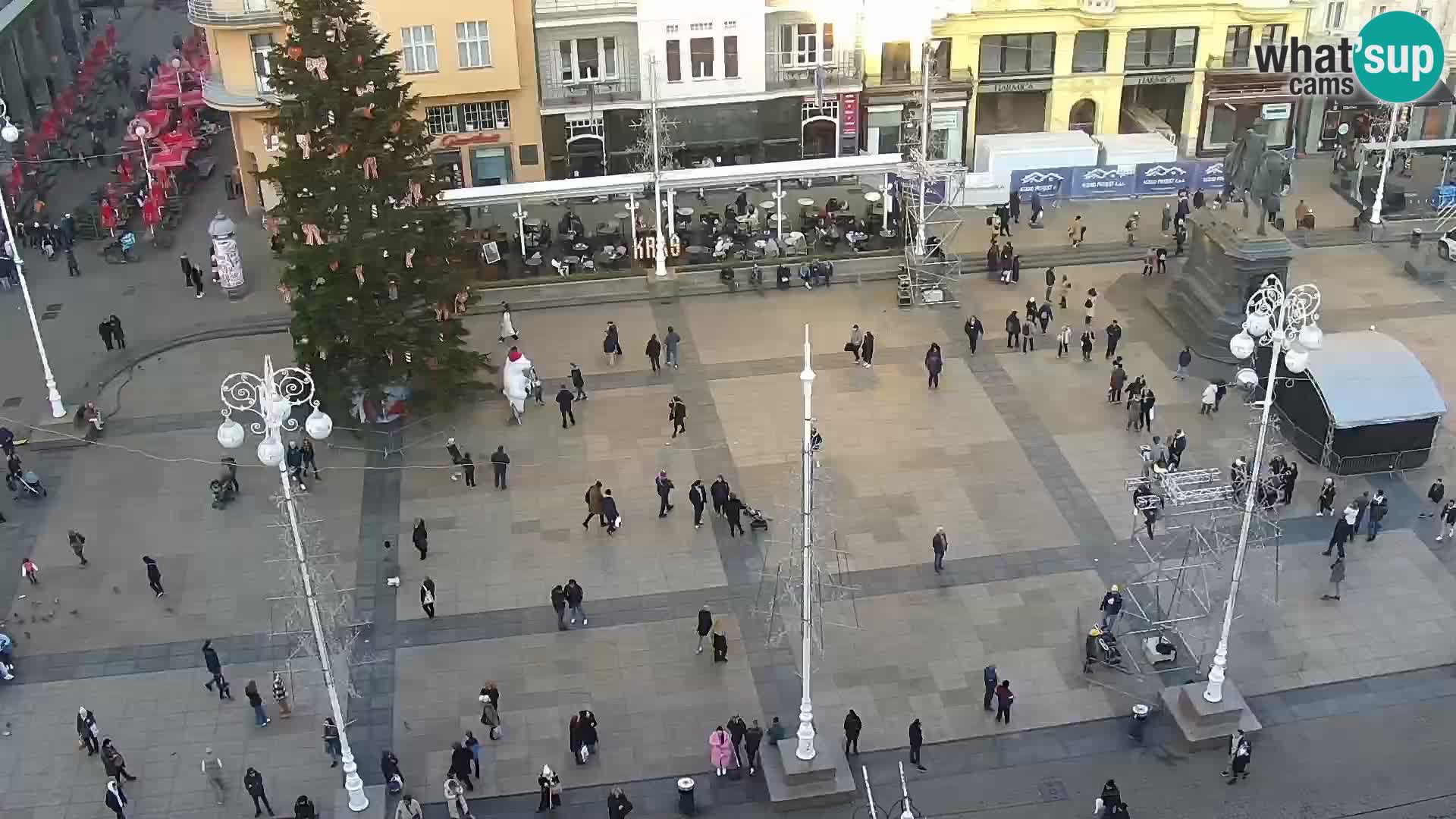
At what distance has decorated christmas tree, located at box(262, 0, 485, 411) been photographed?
109ft

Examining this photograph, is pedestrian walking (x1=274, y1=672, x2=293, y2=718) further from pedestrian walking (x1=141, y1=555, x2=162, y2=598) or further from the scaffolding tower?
the scaffolding tower

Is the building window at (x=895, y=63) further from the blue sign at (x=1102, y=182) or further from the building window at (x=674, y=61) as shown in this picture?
the building window at (x=674, y=61)

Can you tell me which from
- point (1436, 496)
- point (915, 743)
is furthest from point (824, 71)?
point (915, 743)

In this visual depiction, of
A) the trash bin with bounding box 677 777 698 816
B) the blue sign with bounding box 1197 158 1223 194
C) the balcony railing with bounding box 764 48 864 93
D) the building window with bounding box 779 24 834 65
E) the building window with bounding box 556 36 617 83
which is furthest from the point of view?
the balcony railing with bounding box 764 48 864 93

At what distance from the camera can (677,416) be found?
3553cm

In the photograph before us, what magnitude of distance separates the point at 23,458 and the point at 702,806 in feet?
71.3

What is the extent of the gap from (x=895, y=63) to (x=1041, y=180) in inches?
285

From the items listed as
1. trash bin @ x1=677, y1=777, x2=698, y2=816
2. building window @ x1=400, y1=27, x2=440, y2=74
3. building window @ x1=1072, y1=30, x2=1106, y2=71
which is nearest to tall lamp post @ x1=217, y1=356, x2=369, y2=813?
trash bin @ x1=677, y1=777, x2=698, y2=816

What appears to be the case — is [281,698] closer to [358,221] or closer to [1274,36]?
[358,221]

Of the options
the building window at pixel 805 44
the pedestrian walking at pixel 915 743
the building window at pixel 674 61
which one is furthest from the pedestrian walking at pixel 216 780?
the building window at pixel 805 44

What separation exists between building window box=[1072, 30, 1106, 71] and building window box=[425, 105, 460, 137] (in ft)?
77.0

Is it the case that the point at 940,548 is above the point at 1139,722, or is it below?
above

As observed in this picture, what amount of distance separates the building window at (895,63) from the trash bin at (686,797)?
34.4 metres

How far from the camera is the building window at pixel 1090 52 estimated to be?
52.7 meters
